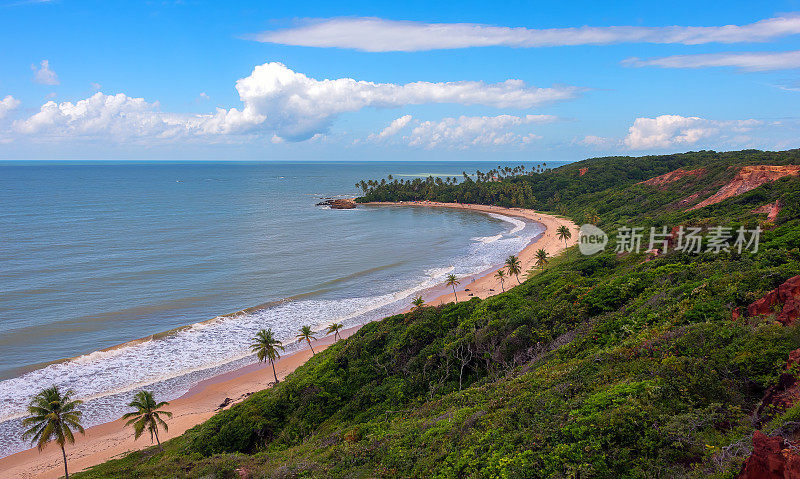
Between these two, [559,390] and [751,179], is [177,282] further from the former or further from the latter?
[751,179]

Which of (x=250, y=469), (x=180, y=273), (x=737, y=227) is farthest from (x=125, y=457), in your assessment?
(x=737, y=227)

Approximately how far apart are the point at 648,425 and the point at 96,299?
55.0 m

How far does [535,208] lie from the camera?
132 metres

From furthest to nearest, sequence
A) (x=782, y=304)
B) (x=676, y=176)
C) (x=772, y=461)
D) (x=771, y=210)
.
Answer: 1. (x=676, y=176)
2. (x=771, y=210)
3. (x=782, y=304)
4. (x=772, y=461)

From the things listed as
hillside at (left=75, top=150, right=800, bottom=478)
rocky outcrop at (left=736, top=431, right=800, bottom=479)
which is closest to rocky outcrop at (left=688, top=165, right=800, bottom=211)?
hillside at (left=75, top=150, right=800, bottom=478)

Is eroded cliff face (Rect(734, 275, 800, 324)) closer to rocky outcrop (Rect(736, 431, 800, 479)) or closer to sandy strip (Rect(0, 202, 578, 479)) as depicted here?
rocky outcrop (Rect(736, 431, 800, 479))

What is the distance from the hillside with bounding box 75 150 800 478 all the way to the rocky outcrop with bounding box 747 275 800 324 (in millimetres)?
53

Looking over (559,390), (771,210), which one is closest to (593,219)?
(771,210)

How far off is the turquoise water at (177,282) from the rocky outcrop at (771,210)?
110ft

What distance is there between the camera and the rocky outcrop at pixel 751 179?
2049 inches

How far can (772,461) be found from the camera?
7.56 meters

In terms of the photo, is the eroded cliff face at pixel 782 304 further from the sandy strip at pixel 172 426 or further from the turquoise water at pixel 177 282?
the turquoise water at pixel 177 282

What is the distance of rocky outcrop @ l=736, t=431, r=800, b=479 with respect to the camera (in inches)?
284

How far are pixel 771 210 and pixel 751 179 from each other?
22.5 m
